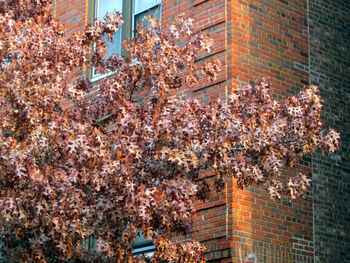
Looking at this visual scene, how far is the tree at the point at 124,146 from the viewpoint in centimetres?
809

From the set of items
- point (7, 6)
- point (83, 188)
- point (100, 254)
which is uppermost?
point (7, 6)

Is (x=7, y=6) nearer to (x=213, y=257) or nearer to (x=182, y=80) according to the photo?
(x=182, y=80)

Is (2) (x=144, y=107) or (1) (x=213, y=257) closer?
(2) (x=144, y=107)

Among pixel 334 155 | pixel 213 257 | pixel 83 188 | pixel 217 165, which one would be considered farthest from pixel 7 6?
pixel 334 155

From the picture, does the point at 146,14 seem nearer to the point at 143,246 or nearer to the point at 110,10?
the point at 110,10

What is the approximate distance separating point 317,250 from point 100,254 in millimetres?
4656

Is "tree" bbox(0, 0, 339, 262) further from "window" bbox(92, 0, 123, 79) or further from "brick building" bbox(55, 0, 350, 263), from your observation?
"window" bbox(92, 0, 123, 79)

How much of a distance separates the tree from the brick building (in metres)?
2.46

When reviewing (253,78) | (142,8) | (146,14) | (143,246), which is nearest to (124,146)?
(253,78)

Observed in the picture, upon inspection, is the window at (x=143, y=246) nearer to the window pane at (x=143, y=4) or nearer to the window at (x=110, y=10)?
the window at (x=110, y=10)

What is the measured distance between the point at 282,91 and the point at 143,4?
3.66 m

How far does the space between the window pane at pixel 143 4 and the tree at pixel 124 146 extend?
508cm

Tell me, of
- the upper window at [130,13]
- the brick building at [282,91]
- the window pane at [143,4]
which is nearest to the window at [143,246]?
the brick building at [282,91]

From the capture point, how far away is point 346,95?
Result: 13805 millimetres
